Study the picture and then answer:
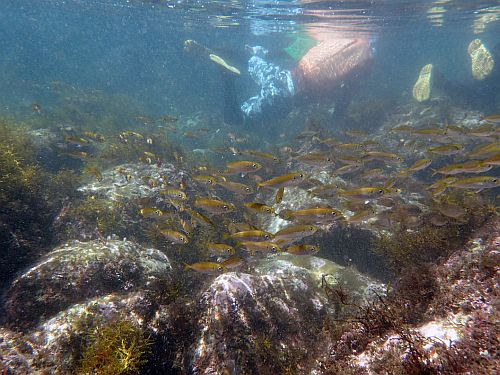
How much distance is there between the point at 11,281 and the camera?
16.2 ft

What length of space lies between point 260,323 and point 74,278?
3.36 m

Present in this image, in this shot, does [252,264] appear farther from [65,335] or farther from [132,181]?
[132,181]

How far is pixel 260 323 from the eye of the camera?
4418 mm

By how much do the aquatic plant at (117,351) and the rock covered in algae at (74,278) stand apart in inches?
46.9

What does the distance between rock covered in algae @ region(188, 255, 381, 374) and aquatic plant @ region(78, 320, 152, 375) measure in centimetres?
73

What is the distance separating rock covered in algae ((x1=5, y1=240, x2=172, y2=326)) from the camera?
4.68m

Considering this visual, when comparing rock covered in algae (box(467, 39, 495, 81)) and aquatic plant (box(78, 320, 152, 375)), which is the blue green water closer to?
rock covered in algae (box(467, 39, 495, 81))

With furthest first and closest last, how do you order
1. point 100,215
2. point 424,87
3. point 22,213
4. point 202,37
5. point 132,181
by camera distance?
point 202,37 < point 424,87 < point 132,181 < point 100,215 < point 22,213

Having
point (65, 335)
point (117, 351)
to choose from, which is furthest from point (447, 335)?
point (65, 335)

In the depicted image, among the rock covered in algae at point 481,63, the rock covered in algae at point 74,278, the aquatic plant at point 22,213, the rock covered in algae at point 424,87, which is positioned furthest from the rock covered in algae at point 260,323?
the rock covered in algae at point 481,63

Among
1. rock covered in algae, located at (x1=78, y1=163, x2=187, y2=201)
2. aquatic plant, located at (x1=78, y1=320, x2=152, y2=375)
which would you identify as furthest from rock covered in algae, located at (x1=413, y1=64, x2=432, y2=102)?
aquatic plant, located at (x1=78, y1=320, x2=152, y2=375)

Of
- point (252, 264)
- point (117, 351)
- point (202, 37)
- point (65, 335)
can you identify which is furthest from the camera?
point (202, 37)

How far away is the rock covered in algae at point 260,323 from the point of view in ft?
12.8

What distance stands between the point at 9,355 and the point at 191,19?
34119 millimetres
